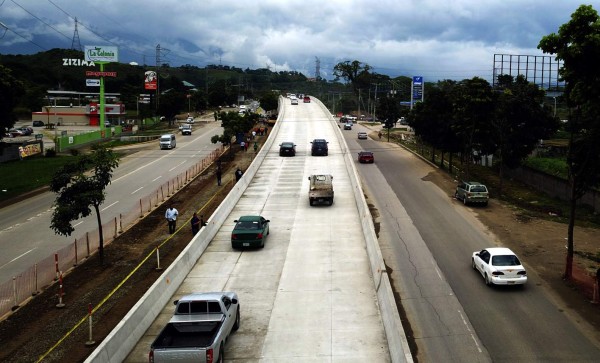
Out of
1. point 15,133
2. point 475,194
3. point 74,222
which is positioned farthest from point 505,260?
point 15,133

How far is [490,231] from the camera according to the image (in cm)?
3148

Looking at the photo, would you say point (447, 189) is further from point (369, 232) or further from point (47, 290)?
point (47, 290)

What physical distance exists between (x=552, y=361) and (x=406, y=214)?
2030cm

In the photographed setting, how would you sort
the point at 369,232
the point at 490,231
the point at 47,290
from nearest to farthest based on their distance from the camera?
1. the point at 47,290
2. the point at 369,232
3. the point at 490,231

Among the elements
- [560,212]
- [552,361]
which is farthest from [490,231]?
[552,361]

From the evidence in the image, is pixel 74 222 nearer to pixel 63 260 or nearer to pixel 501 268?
pixel 63 260

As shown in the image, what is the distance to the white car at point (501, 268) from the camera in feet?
70.4

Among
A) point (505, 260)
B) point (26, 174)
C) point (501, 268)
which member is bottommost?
point (501, 268)

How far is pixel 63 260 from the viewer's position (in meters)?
26.1

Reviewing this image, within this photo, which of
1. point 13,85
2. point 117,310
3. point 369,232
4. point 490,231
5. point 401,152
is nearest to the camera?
point 117,310

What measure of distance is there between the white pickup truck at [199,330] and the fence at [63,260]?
29.2ft

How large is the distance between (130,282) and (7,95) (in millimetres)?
27326

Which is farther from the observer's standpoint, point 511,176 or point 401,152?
point 401,152

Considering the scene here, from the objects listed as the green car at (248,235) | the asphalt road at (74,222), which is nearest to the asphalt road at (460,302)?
the green car at (248,235)
